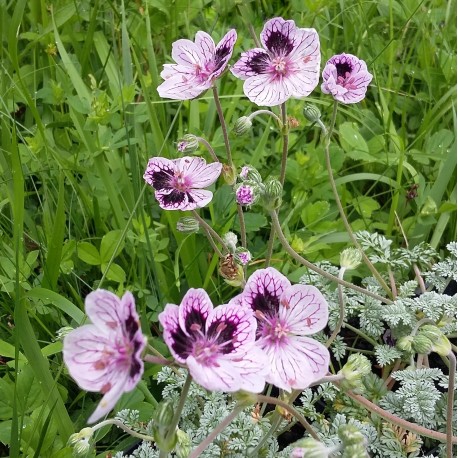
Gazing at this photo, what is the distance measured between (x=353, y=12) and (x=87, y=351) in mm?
1666

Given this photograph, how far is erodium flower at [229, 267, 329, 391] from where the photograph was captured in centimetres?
75

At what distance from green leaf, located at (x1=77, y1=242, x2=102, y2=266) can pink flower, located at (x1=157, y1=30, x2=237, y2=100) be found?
406mm

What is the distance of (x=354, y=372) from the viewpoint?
0.87 m

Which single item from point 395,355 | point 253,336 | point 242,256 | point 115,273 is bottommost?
point 395,355

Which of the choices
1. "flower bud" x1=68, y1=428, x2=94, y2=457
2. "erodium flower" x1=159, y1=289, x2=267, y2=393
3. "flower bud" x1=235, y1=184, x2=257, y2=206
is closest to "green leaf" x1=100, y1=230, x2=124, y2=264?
"flower bud" x1=235, y1=184, x2=257, y2=206

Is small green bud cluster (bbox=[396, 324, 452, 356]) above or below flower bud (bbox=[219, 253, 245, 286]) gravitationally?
below

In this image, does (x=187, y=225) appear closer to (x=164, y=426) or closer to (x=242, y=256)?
(x=242, y=256)

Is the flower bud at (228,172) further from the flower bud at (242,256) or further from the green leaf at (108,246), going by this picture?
the green leaf at (108,246)

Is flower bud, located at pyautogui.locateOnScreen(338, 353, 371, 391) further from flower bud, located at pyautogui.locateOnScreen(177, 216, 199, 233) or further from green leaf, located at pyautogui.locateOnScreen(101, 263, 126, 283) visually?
green leaf, located at pyautogui.locateOnScreen(101, 263, 126, 283)

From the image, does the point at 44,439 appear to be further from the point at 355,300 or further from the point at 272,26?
the point at 272,26

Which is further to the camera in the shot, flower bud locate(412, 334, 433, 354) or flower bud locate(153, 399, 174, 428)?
flower bud locate(412, 334, 433, 354)

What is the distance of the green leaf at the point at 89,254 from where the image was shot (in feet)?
4.31

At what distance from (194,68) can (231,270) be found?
1.06 ft

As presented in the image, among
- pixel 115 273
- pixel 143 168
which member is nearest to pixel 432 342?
pixel 115 273
